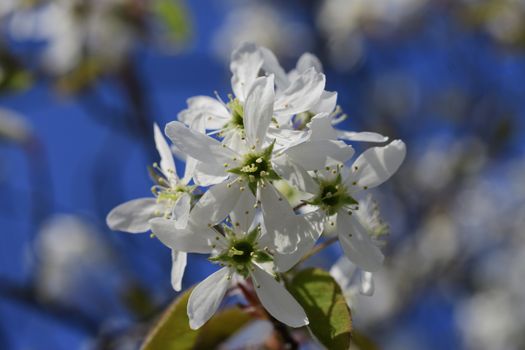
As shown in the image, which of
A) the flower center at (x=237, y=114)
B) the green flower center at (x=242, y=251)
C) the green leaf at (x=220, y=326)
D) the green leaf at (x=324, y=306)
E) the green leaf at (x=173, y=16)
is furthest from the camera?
the green leaf at (x=173, y=16)

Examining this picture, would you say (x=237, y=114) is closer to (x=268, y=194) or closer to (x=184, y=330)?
(x=268, y=194)

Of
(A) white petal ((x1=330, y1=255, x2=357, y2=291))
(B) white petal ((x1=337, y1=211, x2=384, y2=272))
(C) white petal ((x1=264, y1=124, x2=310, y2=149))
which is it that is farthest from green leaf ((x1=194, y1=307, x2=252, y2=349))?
(C) white petal ((x1=264, y1=124, x2=310, y2=149))

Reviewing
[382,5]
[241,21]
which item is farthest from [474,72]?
[241,21]

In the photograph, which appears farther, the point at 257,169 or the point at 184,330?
the point at 184,330

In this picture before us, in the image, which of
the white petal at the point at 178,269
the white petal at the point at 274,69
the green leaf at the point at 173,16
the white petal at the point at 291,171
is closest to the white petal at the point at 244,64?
the white petal at the point at 274,69

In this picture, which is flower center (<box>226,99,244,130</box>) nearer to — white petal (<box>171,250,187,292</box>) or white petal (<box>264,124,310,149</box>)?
white petal (<box>264,124,310,149</box>)

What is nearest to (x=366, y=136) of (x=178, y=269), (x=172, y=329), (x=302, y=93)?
(x=302, y=93)

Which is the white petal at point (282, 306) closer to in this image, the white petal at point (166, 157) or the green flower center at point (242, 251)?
the green flower center at point (242, 251)
